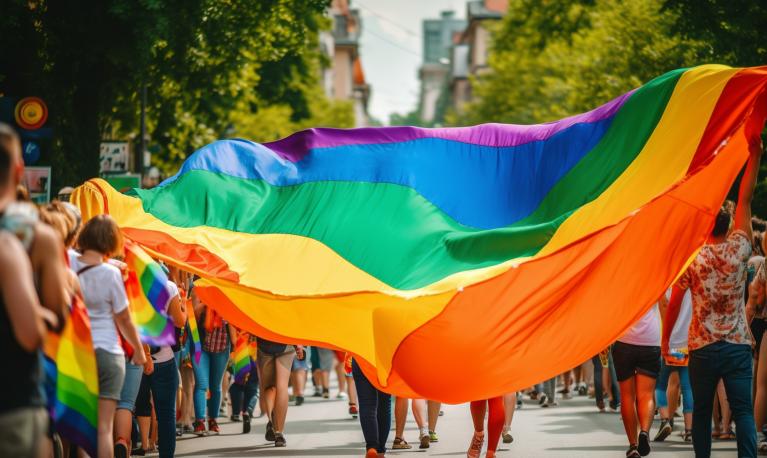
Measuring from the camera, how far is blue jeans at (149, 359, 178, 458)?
10523mm

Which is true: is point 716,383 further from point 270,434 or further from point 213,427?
point 213,427

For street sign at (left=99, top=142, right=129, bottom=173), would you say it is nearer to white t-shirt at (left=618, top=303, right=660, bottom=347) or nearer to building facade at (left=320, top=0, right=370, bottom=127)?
white t-shirt at (left=618, top=303, right=660, bottom=347)

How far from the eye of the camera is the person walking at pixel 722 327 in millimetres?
9242

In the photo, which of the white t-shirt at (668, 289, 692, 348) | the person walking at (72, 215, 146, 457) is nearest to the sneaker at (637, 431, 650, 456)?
the white t-shirt at (668, 289, 692, 348)

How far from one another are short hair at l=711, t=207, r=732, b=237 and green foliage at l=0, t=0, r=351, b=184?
12318 mm

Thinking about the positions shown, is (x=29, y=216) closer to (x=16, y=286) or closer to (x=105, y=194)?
(x=16, y=286)

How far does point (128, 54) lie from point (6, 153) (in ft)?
53.0

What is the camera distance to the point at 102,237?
337 inches

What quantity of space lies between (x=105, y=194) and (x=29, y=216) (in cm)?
535

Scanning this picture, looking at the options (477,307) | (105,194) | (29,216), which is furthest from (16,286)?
(105,194)

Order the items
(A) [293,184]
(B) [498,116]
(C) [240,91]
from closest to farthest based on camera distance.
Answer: (A) [293,184], (C) [240,91], (B) [498,116]

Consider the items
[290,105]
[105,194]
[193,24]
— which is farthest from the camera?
[290,105]

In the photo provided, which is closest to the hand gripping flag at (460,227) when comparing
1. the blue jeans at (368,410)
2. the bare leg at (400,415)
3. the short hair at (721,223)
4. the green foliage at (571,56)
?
the short hair at (721,223)

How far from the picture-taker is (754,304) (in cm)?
1271
